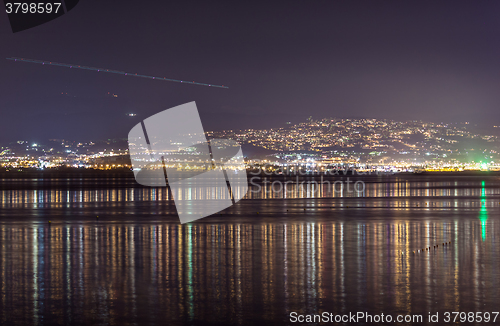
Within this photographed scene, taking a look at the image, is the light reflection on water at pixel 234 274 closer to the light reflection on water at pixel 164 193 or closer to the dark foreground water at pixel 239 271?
the dark foreground water at pixel 239 271

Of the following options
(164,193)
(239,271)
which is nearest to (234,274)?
(239,271)

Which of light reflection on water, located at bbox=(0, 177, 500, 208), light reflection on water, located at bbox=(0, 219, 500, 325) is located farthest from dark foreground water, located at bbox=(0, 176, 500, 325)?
light reflection on water, located at bbox=(0, 177, 500, 208)

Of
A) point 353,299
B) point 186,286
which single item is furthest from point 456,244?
point 186,286

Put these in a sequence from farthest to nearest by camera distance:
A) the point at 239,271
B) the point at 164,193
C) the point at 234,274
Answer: the point at 164,193, the point at 239,271, the point at 234,274

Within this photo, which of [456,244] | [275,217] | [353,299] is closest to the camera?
[353,299]

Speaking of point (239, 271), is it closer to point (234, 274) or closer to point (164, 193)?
point (234, 274)

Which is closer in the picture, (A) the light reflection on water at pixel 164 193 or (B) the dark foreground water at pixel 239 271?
(B) the dark foreground water at pixel 239 271

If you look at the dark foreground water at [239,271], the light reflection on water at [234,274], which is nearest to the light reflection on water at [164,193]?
the dark foreground water at [239,271]

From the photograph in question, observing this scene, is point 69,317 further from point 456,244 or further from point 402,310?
point 456,244
